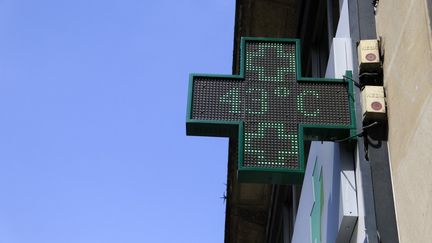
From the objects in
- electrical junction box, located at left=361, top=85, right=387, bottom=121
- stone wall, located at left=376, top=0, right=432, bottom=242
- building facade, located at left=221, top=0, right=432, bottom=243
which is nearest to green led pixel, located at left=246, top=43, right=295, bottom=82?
building facade, located at left=221, top=0, right=432, bottom=243

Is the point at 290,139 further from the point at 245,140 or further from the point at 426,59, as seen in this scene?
the point at 426,59

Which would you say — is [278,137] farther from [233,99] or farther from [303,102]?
[233,99]

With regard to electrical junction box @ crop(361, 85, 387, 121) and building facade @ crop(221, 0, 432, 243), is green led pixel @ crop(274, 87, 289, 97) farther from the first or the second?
electrical junction box @ crop(361, 85, 387, 121)

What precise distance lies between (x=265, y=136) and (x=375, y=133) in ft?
3.13

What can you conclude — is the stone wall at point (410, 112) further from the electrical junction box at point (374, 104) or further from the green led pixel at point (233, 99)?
the green led pixel at point (233, 99)

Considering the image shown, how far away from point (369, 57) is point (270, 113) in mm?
996

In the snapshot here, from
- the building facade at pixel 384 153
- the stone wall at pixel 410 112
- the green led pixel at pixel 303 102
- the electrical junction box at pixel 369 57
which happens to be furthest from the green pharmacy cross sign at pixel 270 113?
the stone wall at pixel 410 112

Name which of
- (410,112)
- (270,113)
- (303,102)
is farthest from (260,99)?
(410,112)

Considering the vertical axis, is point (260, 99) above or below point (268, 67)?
below

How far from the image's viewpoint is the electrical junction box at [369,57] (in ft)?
21.3

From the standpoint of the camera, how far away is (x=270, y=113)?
269 inches

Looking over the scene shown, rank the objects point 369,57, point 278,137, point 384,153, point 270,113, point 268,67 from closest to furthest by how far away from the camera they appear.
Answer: point 384,153 → point 369,57 → point 278,137 → point 270,113 → point 268,67

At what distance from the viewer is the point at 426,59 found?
5191mm

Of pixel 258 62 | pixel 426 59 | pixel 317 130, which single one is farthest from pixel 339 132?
pixel 426 59
